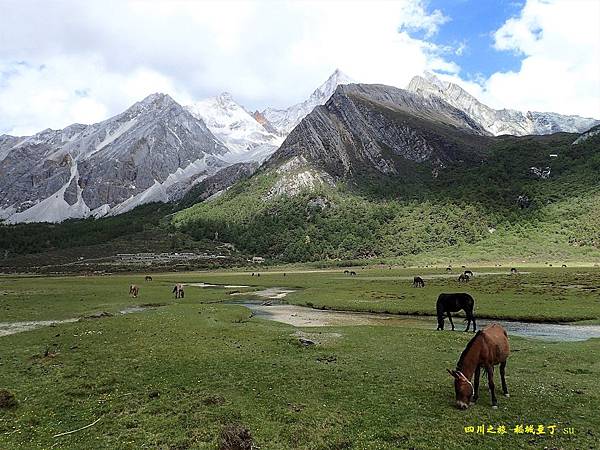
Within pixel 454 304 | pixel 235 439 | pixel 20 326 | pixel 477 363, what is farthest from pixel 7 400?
pixel 454 304

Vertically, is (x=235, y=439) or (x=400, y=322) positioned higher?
(x=235, y=439)

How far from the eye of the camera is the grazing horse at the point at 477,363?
17.3 meters

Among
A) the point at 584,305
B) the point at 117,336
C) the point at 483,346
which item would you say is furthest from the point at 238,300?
the point at 483,346

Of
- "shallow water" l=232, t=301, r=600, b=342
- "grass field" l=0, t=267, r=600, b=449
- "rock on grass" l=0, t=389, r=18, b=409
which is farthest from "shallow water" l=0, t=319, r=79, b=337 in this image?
"shallow water" l=232, t=301, r=600, b=342

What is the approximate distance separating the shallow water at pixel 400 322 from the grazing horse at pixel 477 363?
19958mm

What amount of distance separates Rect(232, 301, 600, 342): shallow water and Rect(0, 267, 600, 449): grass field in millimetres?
5193

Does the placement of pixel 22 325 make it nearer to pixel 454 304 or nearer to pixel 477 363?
pixel 454 304

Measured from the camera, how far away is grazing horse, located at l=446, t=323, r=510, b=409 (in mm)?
17312

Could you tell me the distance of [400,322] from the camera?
148 feet

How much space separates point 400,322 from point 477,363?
91.0 ft

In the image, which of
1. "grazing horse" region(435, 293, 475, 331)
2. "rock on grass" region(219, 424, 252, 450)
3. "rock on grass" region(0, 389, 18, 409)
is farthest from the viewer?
"grazing horse" region(435, 293, 475, 331)

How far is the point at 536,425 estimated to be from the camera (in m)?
15.6

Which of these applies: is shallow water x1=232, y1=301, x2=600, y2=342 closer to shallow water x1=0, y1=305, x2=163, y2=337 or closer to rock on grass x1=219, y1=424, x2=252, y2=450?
shallow water x1=0, y1=305, x2=163, y2=337

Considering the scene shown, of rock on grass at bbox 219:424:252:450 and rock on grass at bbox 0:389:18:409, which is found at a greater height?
rock on grass at bbox 219:424:252:450
